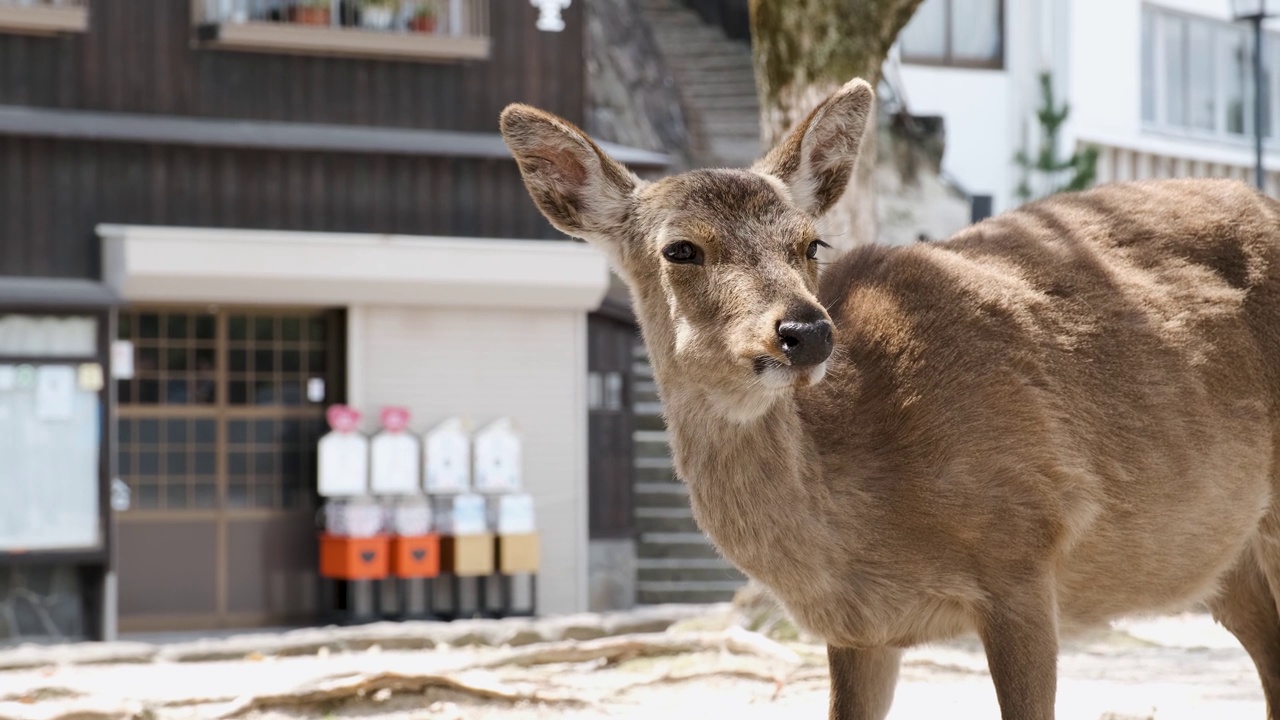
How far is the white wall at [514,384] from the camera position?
1812 centimetres

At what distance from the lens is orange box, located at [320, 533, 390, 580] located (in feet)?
56.3

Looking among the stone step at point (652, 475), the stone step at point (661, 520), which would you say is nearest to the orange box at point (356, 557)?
the stone step at point (661, 520)

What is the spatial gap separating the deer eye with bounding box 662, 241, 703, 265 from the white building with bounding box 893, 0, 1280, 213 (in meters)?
22.5

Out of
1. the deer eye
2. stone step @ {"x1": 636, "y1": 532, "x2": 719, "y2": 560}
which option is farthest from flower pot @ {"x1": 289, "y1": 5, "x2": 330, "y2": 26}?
the deer eye

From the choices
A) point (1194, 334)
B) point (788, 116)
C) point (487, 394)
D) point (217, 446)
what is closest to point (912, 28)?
point (487, 394)

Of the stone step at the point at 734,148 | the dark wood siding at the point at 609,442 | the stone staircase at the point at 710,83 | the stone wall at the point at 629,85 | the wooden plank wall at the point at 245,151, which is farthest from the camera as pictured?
the stone staircase at the point at 710,83

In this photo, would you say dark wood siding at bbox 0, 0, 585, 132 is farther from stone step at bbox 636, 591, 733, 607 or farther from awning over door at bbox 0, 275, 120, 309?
stone step at bbox 636, 591, 733, 607

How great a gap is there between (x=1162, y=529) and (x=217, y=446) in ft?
44.1

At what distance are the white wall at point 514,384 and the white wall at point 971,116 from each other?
10.9 meters

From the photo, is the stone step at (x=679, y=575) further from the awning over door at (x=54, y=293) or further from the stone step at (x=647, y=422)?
the awning over door at (x=54, y=293)

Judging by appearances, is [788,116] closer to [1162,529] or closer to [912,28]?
[1162,529]

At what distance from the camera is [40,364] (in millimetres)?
16656

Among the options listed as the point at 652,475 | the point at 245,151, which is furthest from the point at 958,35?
the point at 245,151

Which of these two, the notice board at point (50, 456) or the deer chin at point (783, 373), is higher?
the deer chin at point (783, 373)
